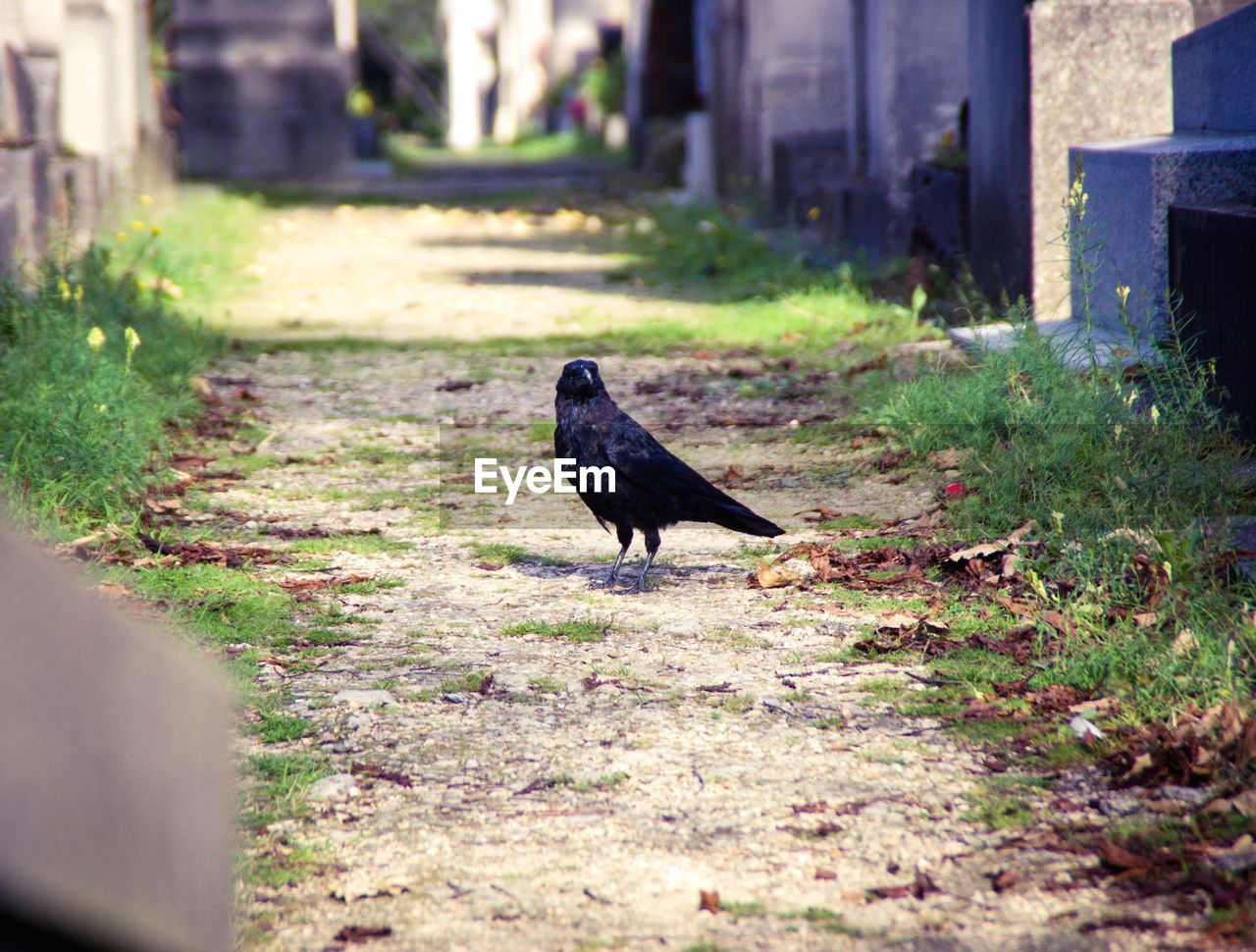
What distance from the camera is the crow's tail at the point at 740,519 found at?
185 inches

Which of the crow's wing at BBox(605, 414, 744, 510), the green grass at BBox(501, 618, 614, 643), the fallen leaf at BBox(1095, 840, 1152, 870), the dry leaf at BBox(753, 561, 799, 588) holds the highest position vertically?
the crow's wing at BBox(605, 414, 744, 510)

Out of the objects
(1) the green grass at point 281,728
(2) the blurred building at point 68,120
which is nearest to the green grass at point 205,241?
(2) the blurred building at point 68,120

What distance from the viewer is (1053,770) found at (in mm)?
3203

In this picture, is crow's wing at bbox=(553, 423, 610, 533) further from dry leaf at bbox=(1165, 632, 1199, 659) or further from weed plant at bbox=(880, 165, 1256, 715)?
dry leaf at bbox=(1165, 632, 1199, 659)

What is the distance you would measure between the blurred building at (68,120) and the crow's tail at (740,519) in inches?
195

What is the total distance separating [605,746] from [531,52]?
5722 cm

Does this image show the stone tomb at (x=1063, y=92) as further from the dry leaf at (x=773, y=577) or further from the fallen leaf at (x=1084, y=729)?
the fallen leaf at (x=1084, y=729)

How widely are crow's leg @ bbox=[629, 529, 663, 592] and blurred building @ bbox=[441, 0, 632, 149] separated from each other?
1693 inches

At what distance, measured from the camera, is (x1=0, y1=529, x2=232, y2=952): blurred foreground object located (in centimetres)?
147

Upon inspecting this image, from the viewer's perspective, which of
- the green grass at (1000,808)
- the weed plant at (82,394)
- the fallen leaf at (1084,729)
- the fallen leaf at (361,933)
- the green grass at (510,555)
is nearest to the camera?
the fallen leaf at (361,933)

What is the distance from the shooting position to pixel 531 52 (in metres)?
57.9

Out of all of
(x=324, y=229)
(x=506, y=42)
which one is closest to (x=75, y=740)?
(x=324, y=229)

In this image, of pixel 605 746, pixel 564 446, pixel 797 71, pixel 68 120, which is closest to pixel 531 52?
pixel 797 71

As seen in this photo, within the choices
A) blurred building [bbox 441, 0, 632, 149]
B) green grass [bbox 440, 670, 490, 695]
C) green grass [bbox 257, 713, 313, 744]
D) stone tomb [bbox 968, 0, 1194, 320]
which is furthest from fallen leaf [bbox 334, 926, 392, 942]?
blurred building [bbox 441, 0, 632, 149]
